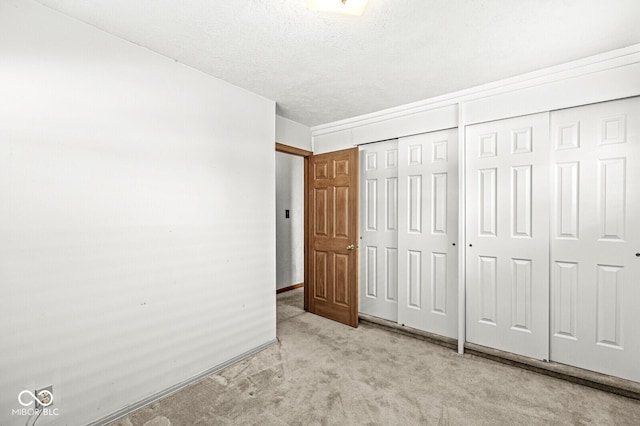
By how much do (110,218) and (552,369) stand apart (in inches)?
134

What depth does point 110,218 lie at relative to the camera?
6.21ft

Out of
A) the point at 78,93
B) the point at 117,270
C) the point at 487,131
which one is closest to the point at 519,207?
the point at 487,131

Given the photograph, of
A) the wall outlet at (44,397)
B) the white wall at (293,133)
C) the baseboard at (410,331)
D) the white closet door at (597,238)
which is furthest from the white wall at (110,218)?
the white closet door at (597,238)

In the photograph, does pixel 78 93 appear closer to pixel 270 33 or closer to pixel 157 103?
pixel 157 103

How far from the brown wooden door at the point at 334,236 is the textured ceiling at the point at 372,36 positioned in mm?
1162

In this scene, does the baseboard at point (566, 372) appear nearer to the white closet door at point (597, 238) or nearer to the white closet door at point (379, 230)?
the white closet door at point (597, 238)

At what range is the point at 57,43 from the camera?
1687 mm

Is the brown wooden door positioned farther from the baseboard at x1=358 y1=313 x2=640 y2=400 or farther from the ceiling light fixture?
the ceiling light fixture

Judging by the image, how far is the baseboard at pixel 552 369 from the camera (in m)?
2.12

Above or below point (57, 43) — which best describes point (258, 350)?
below

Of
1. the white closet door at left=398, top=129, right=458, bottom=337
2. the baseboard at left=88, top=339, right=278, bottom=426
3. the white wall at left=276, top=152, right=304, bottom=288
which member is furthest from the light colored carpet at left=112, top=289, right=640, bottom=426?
the white wall at left=276, top=152, right=304, bottom=288

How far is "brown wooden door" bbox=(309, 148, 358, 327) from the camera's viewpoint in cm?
346

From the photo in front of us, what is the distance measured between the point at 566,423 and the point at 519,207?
1.54m

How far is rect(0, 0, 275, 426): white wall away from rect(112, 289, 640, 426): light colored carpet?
0.95 ft
